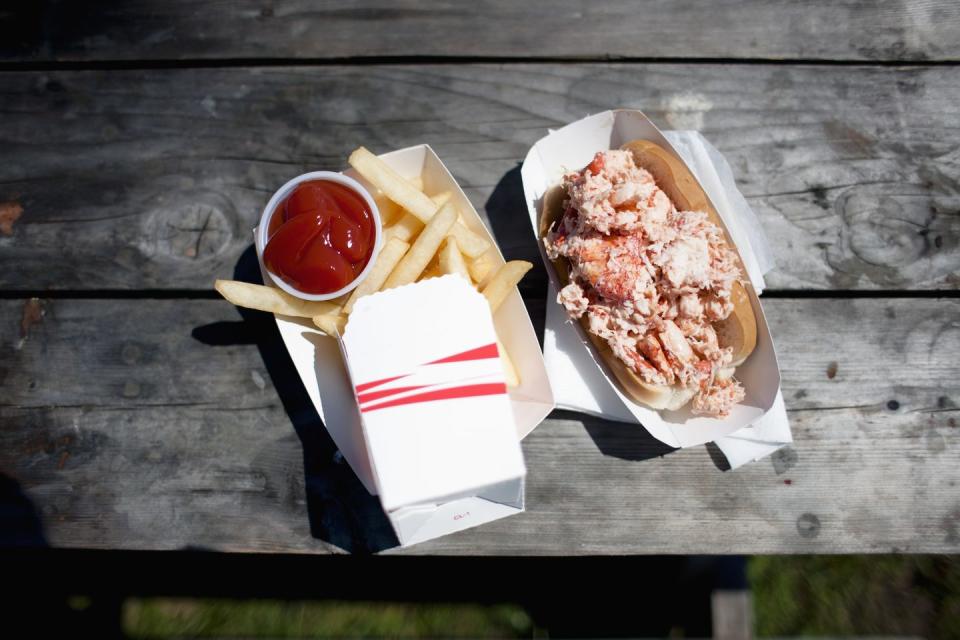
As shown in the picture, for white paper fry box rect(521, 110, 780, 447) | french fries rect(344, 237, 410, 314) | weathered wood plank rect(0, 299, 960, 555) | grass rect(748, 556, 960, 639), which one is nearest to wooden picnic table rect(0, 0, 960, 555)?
weathered wood plank rect(0, 299, 960, 555)

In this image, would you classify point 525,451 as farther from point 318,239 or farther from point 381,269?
point 318,239

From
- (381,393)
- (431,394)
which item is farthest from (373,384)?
(431,394)

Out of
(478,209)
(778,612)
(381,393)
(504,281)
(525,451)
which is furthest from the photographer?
(778,612)

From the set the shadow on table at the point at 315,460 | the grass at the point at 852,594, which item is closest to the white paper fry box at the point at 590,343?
the shadow on table at the point at 315,460

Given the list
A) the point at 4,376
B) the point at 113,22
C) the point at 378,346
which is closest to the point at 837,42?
the point at 378,346

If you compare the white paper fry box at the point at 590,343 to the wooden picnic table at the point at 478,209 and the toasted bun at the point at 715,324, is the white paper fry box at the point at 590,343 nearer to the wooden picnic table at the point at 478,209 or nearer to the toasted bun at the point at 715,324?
the toasted bun at the point at 715,324

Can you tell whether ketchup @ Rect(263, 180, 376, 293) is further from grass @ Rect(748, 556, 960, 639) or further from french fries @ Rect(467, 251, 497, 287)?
grass @ Rect(748, 556, 960, 639)
